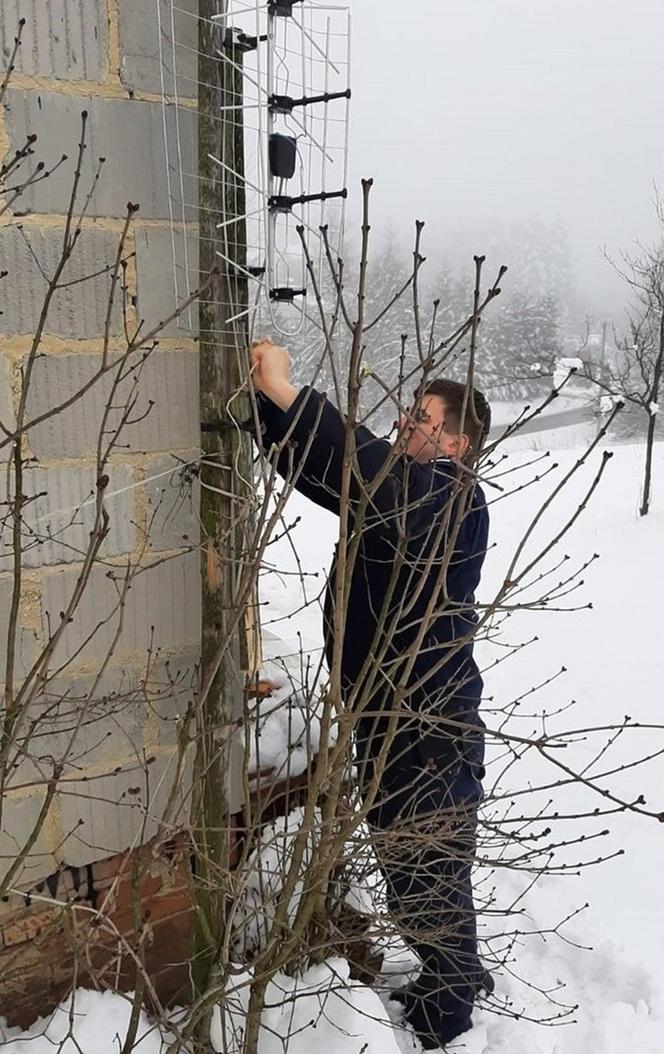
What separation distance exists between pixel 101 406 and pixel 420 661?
115 cm

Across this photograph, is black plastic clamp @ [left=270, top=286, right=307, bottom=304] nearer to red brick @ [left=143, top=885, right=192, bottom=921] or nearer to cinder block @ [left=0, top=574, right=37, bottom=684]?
cinder block @ [left=0, top=574, right=37, bottom=684]

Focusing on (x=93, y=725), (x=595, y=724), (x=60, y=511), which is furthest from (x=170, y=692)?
(x=595, y=724)

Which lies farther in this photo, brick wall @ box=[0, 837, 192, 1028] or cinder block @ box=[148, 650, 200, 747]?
cinder block @ box=[148, 650, 200, 747]

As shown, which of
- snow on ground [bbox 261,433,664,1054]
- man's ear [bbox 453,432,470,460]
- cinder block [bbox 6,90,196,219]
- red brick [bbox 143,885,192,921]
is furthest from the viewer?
snow on ground [bbox 261,433,664,1054]

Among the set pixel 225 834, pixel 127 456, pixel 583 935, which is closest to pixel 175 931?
pixel 225 834

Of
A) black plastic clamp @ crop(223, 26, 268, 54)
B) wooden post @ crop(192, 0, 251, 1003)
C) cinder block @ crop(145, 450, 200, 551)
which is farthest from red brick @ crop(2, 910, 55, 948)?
black plastic clamp @ crop(223, 26, 268, 54)

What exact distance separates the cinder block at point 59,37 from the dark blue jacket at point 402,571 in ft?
2.93

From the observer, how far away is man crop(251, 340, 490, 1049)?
A: 1931 millimetres

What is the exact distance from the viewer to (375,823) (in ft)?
8.34

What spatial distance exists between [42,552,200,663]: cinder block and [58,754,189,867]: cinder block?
1.22 ft

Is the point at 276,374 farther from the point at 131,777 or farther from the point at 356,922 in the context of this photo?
the point at 356,922

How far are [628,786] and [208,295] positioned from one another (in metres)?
3.89

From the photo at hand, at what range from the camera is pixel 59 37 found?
1.84 m

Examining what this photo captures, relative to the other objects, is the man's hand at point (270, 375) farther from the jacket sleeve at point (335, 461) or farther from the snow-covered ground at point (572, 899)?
the snow-covered ground at point (572, 899)
